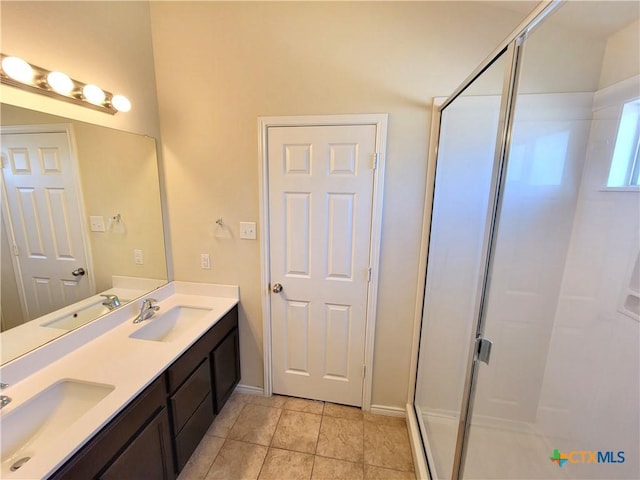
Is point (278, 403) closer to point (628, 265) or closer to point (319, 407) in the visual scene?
point (319, 407)

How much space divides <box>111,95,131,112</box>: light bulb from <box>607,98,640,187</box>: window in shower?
2.35 metres

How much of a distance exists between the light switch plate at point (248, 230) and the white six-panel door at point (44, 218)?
2.85 ft

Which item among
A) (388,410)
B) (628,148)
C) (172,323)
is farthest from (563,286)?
(172,323)

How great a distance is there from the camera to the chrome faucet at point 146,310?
1.70 m

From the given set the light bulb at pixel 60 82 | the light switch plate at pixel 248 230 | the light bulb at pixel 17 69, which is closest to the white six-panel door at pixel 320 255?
the light switch plate at pixel 248 230

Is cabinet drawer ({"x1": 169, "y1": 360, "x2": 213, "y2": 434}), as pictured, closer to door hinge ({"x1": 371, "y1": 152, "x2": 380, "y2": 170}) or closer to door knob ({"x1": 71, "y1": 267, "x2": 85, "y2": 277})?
door knob ({"x1": 71, "y1": 267, "x2": 85, "y2": 277})

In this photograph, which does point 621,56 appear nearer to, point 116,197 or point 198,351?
point 198,351

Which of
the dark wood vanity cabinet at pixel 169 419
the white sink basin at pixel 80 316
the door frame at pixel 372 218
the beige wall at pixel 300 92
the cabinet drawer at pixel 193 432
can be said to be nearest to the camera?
the dark wood vanity cabinet at pixel 169 419

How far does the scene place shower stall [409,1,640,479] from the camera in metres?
1.03

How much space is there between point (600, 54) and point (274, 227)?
1.78 m

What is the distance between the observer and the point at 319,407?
2.08 m

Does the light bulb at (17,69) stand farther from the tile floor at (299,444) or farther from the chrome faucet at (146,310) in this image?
the tile floor at (299,444)

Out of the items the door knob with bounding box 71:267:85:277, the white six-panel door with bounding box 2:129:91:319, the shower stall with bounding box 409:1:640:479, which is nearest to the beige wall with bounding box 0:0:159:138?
the white six-panel door with bounding box 2:129:91:319

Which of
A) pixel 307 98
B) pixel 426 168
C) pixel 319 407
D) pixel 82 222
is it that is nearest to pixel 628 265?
pixel 426 168
